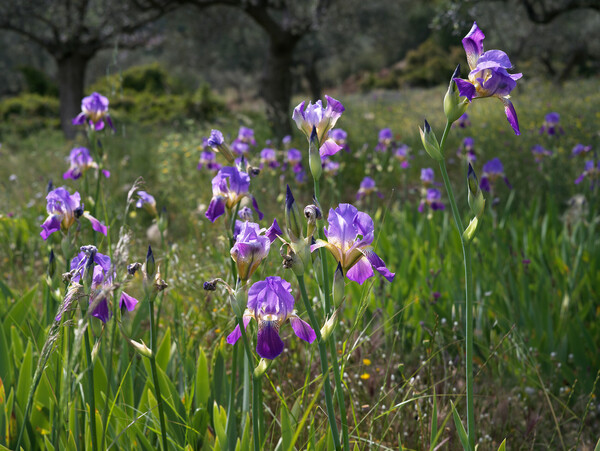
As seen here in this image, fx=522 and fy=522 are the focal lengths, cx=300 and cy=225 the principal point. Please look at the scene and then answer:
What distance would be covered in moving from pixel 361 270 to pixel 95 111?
1.74 metres

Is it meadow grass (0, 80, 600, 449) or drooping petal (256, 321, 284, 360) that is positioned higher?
drooping petal (256, 321, 284, 360)

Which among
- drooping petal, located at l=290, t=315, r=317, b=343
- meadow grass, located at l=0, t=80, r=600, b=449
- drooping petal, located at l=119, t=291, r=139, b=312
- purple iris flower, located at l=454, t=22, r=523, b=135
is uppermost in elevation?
purple iris flower, located at l=454, t=22, r=523, b=135

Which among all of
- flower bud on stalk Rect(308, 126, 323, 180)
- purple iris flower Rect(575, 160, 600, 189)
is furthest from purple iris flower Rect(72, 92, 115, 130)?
purple iris flower Rect(575, 160, 600, 189)

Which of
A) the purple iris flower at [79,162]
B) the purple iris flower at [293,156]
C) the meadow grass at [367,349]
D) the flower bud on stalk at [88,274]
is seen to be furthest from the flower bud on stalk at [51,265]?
the purple iris flower at [293,156]

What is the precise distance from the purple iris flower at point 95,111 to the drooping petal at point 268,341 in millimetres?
1694

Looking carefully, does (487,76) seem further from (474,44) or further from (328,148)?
(328,148)

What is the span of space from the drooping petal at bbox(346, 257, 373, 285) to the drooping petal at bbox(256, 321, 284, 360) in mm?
189

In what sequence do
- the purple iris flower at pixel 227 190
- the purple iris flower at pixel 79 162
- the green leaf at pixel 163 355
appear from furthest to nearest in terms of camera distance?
the purple iris flower at pixel 79 162 < the green leaf at pixel 163 355 < the purple iris flower at pixel 227 190

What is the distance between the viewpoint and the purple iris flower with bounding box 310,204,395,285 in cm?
99

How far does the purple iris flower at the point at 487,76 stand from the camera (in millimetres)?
985

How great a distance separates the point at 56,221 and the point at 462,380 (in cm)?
152

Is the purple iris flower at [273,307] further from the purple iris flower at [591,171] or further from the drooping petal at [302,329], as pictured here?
the purple iris flower at [591,171]

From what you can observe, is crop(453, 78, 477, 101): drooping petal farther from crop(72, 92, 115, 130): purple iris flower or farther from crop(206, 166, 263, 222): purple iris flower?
crop(72, 92, 115, 130): purple iris flower

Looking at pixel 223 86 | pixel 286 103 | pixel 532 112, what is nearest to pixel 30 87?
pixel 223 86
